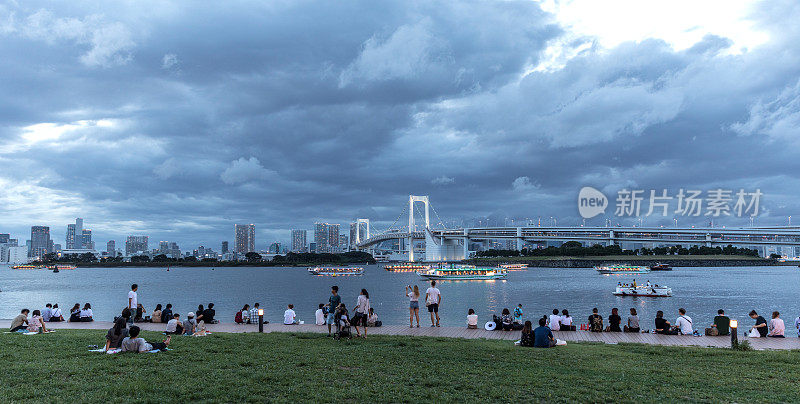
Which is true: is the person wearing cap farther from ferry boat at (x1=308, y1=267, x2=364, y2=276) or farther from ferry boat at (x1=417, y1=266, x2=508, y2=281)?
ferry boat at (x1=308, y1=267, x2=364, y2=276)

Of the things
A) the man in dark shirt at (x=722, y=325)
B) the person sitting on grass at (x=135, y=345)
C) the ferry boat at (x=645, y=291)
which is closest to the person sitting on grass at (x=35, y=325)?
the person sitting on grass at (x=135, y=345)

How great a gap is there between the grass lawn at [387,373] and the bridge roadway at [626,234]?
112 meters

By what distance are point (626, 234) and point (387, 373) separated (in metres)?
136

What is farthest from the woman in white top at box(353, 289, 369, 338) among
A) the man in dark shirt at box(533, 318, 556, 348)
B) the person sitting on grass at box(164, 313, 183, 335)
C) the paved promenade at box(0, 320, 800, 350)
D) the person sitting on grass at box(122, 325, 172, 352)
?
the person sitting on grass at box(164, 313, 183, 335)

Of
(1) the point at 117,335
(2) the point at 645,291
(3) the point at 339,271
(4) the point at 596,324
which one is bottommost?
(3) the point at 339,271

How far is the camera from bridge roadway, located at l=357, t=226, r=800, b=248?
362 ft

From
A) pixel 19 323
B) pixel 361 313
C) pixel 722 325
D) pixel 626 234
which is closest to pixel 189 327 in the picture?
pixel 361 313

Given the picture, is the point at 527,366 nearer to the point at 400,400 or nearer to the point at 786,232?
the point at 400,400

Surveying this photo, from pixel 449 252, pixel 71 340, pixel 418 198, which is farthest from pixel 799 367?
pixel 418 198

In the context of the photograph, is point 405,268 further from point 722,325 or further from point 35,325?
point 35,325

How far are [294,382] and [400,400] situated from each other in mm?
1950

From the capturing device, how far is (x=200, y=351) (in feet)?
36.5

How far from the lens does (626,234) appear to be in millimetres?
132500

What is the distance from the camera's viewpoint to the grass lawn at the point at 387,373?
7.66 metres
